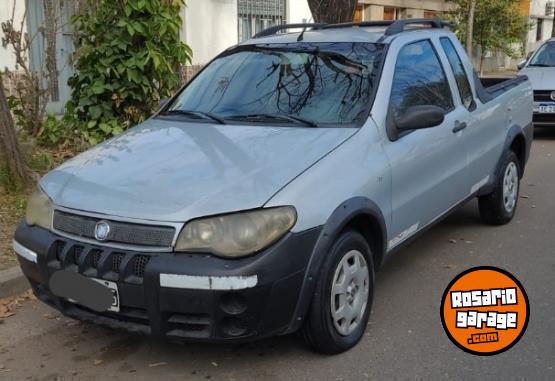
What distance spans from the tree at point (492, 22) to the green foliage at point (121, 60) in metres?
16.5

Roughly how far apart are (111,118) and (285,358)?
4936mm

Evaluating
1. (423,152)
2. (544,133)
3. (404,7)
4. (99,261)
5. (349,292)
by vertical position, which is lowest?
(544,133)

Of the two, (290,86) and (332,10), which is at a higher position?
(332,10)

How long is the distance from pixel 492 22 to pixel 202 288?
72.9 ft

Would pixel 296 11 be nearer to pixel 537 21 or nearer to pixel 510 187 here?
pixel 510 187

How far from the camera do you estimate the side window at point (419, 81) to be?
13.9ft

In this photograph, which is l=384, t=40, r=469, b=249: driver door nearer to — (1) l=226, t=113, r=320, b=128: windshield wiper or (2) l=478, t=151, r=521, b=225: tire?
(1) l=226, t=113, r=320, b=128: windshield wiper

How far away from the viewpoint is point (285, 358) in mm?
3508

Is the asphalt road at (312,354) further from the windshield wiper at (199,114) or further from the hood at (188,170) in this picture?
the windshield wiper at (199,114)

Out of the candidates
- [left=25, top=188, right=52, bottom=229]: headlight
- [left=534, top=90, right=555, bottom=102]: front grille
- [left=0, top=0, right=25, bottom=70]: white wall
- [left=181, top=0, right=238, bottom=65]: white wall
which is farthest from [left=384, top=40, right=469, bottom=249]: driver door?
[left=181, top=0, right=238, bottom=65]: white wall

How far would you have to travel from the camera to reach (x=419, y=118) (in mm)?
3910

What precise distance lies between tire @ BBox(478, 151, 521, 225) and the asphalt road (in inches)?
41.5

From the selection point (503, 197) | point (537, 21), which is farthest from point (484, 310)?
point (537, 21)

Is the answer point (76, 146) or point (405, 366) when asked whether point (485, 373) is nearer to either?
point (405, 366)
